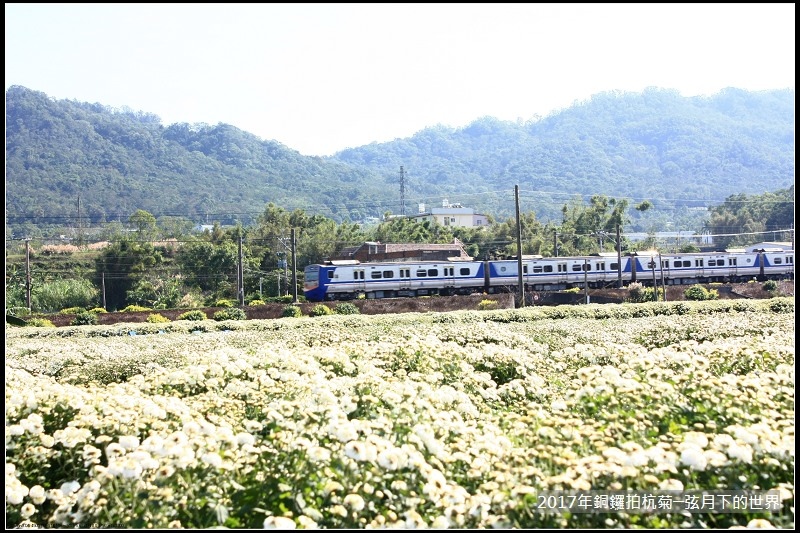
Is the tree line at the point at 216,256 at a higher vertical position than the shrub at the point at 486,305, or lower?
higher

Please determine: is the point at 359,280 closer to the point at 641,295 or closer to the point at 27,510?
the point at 641,295

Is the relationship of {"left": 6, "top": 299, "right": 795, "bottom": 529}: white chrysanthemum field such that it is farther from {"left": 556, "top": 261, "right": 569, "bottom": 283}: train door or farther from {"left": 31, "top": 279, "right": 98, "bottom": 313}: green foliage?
{"left": 31, "top": 279, "right": 98, "bottom": 313}: green foliage

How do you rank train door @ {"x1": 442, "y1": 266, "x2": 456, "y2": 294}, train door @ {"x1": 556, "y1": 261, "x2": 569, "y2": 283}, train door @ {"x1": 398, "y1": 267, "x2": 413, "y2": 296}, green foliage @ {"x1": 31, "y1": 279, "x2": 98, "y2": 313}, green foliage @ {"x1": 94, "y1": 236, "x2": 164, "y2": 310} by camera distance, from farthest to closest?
green foliage @ {"x1": 94, "y1": 236, "x2": 164, "y2": 310}
green foliage @ {"x1": 31, "y1": 279, "x2": 98, "y2": 313}
train door @ {"x1": 556, "y1": 261, "x2": 569, "y2": 283}
train door @ {"x1": 442, "y1": 266, "x2": 456, "y2": 294}
train door @ {"x1": 398, "y1": 267, "x2": 413, "y2": 296}

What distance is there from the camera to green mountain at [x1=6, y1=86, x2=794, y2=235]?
103 metres

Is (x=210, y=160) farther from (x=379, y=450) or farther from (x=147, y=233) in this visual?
(x=379, y=450)

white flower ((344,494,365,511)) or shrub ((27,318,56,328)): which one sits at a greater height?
white flower ((344,494,365,511))

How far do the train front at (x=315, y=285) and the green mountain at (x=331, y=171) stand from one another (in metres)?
43.7

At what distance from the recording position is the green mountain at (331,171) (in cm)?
10294

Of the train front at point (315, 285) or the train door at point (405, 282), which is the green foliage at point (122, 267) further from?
the train door at point (405, 282)

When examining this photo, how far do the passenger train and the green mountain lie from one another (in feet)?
135

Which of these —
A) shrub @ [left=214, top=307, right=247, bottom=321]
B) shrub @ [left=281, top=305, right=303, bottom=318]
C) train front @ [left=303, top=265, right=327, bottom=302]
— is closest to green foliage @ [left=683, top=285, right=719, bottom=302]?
train front @ [left=303, top=265, right=327, bottom=302]

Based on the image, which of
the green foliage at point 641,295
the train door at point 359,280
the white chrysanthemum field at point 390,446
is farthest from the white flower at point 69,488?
the green foliage at point 641,295

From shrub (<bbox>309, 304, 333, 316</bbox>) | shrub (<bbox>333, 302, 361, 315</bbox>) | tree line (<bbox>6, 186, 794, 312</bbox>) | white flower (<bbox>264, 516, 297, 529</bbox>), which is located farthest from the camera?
tree line (<bbox>6, 186, 794, 312</bbox>)

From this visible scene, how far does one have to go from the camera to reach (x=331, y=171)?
5566 inches
